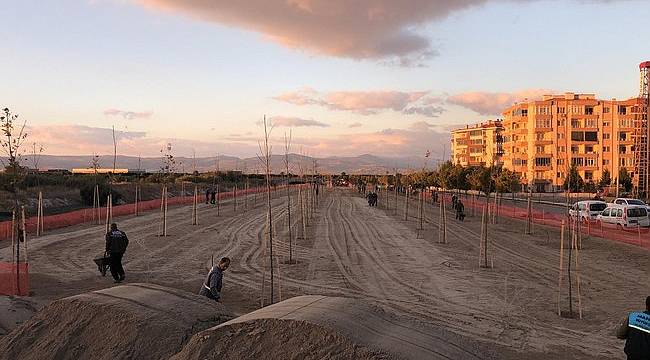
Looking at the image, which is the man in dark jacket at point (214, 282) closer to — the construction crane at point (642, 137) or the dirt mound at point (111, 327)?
the dirt mound at point (111, 327)

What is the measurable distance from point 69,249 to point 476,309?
15.6 m

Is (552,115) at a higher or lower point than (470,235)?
higher

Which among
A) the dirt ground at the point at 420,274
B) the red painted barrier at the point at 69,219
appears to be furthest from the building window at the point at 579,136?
the red painted barrier at the point at 69,219

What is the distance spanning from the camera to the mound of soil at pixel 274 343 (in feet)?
16.9

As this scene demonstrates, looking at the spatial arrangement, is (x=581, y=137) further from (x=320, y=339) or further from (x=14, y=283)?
(x=320, y=339)

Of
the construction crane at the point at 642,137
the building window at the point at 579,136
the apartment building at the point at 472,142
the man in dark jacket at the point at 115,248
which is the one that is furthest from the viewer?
the apartment building at the point at 472,142

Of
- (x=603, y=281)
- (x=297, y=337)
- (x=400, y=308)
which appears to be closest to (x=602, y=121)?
(x=603, y=281)

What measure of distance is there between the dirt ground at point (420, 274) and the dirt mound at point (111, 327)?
2679 millimetres

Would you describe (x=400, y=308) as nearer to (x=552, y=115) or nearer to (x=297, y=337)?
(x=297, y=337)

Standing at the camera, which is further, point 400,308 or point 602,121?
point 602,121

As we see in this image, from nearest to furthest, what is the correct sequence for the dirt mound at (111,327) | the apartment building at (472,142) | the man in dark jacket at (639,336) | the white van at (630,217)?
the man in dark jacket at (639,336) → the dirt mound at (111,327) → the white van at (630,217) → the apartment building at (472,142)

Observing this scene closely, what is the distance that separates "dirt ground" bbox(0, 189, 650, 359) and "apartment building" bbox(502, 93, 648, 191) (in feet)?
Result: 214

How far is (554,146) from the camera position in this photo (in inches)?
3428

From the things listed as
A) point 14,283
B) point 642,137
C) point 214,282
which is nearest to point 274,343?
point 214,282
